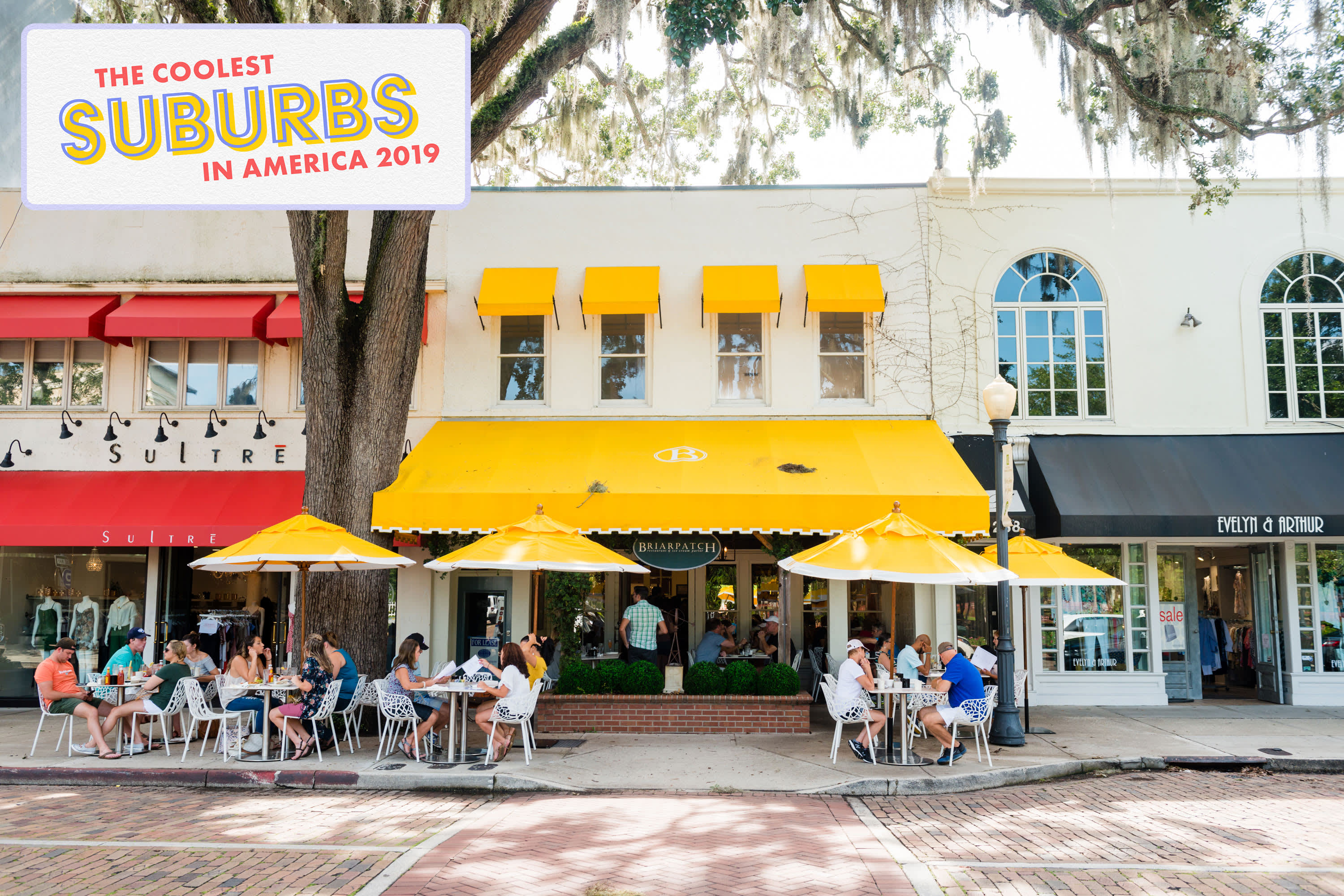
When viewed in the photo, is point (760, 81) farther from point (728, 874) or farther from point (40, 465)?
point (40, 465)

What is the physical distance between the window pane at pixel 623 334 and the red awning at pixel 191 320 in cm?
504

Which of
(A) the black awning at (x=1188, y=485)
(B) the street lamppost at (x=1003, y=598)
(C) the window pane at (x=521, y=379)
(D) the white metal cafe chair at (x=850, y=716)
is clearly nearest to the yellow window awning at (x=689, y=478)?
(C) the window pane at (x=521, y=379)

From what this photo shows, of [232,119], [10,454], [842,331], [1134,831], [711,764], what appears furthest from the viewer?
[842,331]

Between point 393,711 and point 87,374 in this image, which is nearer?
point 393,711

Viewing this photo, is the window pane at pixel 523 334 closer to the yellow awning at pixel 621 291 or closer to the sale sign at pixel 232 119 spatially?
the yellow awning at pixel 621 291

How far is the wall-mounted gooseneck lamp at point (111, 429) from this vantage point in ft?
49.4

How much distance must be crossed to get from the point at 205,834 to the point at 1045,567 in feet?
31.6

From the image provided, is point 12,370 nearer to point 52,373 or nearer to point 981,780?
point 52,373

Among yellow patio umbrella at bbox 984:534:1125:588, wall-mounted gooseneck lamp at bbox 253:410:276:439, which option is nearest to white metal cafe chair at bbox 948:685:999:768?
yellow patio umbrella at bbox 984:534:1125:588

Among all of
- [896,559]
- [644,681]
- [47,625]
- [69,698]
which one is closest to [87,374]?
[47,625]

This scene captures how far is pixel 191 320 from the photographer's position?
14.4 metres

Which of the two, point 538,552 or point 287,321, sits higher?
point 287,321

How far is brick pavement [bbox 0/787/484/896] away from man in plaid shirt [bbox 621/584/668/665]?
4.64 meters

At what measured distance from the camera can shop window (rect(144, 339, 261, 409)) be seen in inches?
606
